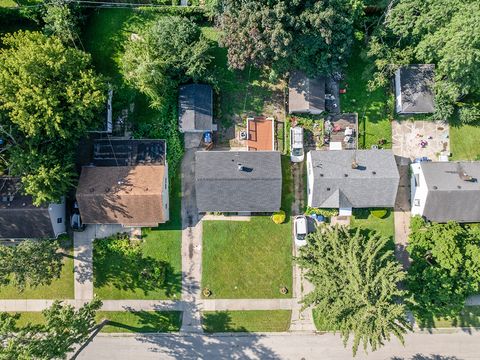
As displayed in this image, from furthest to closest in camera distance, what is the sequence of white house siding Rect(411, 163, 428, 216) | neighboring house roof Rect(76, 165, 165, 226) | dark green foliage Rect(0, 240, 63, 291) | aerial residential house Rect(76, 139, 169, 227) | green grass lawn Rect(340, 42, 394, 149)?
1. green grass lawn Rect(340, 42, 394, 149)
2. white house siding Rect(411, 163, 428, 216)
3. aerial residential house Rect(76, 139, 169, 227)
4. neighboring house roof Rect(76, 165, 165, 226)
5. dark green foliage Rect(0, 240, 63, 291)

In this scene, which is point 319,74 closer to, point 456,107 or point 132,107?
point 456,107

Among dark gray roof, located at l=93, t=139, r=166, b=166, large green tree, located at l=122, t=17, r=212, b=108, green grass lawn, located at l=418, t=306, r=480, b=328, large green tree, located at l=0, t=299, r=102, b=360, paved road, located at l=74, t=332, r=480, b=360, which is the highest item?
large green tree, located at l=122, t=17, r=212, b=108

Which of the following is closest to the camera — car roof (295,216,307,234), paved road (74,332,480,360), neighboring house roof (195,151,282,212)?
neighboring house roof (195,151,282,212)

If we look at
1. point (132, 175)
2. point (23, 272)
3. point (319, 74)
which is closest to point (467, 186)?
point (319, 74)

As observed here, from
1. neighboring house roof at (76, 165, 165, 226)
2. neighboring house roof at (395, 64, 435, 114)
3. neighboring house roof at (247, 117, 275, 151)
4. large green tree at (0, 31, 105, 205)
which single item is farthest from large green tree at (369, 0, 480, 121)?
large green tree at (0, 31, 105, 205)

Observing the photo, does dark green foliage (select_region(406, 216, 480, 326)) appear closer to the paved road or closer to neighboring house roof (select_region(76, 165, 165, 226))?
the paved road

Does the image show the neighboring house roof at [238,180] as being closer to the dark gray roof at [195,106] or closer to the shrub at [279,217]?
the shrub at [279,217]
